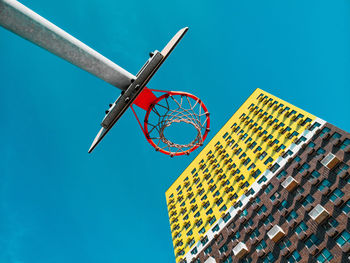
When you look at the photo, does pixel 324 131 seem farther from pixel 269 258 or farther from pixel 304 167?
pixel 269 258

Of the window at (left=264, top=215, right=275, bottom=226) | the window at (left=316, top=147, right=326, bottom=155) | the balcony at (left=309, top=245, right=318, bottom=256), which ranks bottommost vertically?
the window at (left=264, top=215, right=275, bottom=226)

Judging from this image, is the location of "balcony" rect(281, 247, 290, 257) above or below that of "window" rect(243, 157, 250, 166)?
below

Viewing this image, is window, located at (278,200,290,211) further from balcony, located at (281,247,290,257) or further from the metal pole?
the metal pole

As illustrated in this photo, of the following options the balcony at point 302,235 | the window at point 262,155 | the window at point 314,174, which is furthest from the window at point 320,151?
the balcony at point 302,235

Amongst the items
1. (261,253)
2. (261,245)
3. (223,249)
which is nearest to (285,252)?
(261,253)

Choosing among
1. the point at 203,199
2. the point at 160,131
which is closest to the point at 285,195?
the point at 203,199

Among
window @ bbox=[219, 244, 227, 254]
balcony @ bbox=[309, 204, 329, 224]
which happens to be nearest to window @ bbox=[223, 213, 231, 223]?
window @ bbox=[219, 244, 227, 254]

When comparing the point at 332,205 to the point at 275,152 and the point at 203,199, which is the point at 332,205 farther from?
the point at 203,199
